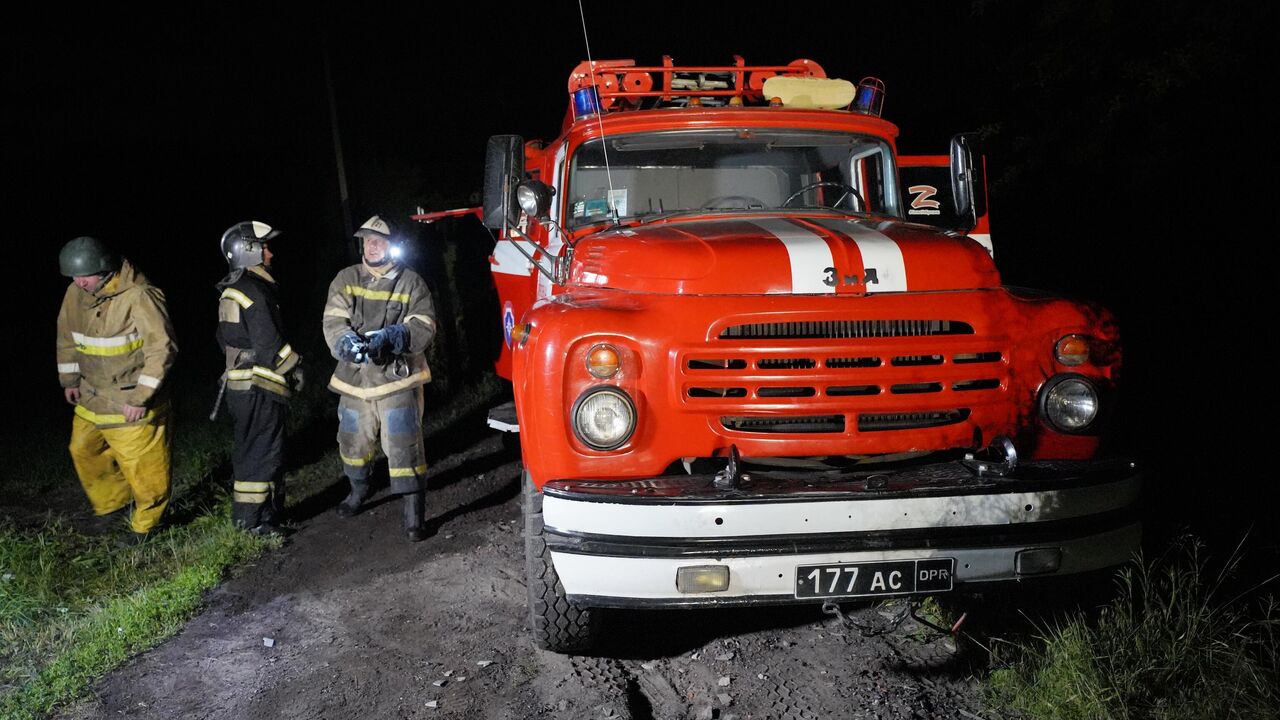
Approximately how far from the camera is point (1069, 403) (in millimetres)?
3338

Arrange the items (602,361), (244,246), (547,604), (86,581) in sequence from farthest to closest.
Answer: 1. (244,246)
2. (86,581)
3. (547,604)
4. (602,361)

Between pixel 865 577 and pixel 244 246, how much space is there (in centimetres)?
397

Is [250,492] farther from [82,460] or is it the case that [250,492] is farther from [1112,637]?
[1112,637]

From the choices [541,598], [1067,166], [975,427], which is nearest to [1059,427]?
[975,427]

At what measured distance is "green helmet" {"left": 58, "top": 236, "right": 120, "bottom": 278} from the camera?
5.11 meters

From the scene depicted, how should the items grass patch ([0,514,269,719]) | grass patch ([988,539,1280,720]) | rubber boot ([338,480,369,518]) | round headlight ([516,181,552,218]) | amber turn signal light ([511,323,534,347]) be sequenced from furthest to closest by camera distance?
rubber boot ([338,480,369,518]) < round headlight ([516,181,552,218]) < grass patch ([0,514,269,719]) < amber turn signal light ([511,323,534,347]) < grass patch ([988,539,1280,720])

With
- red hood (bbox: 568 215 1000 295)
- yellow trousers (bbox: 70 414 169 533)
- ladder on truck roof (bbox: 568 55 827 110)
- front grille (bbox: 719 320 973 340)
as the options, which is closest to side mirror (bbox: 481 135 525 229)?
ladder on truck roof (bbox: 568 55 827 110)

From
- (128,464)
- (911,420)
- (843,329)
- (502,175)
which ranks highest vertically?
(502,175)

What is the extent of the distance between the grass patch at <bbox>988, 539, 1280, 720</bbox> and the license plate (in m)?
0.63

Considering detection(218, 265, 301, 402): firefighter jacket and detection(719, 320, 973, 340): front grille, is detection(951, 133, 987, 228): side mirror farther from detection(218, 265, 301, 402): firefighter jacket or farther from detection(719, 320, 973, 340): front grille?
detection(218, 265, 301, 402): firefighter jacket

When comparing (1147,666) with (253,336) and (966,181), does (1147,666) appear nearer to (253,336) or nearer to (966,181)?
(966,181)

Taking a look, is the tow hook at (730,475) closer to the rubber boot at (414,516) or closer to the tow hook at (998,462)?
the tow hook at (998,462)

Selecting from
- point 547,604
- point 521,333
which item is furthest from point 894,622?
point 521,333

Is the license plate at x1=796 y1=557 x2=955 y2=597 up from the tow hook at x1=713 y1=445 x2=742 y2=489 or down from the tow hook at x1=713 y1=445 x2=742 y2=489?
down
